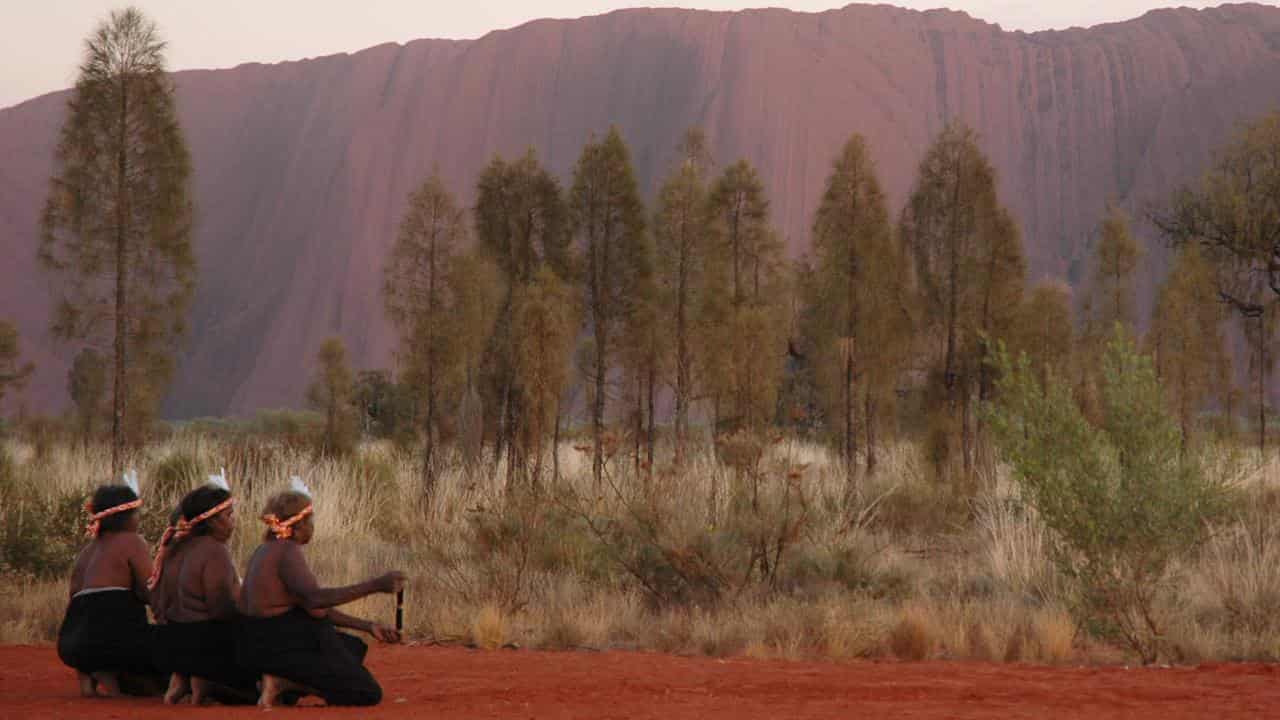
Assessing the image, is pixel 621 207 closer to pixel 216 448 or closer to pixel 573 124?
pixel 216 448

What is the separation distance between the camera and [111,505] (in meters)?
7.68

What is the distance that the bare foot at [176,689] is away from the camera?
23.7ft

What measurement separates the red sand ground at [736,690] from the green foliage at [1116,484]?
1039 millimetres

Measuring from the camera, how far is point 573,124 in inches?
3174

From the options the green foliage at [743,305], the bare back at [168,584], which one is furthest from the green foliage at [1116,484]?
the green foliage at [743,305]

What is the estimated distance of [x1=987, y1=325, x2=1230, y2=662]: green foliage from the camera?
970 cm

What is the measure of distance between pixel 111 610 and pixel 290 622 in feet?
4.26

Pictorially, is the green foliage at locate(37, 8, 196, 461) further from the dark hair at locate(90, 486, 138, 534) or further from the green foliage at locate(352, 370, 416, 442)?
the green foliage at locate(352, 370, 416, 442)

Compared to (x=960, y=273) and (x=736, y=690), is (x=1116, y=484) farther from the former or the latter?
(x=960, y=273)

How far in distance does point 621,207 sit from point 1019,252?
231 inches

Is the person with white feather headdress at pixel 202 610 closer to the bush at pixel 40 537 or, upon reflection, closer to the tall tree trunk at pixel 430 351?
the bush at pixel 40 537

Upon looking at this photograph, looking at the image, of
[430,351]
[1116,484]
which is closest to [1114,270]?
[430,351]

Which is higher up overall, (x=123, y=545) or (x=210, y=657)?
(x=123, y=545)

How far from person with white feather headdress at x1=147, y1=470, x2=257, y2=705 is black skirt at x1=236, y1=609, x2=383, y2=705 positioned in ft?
0.70
